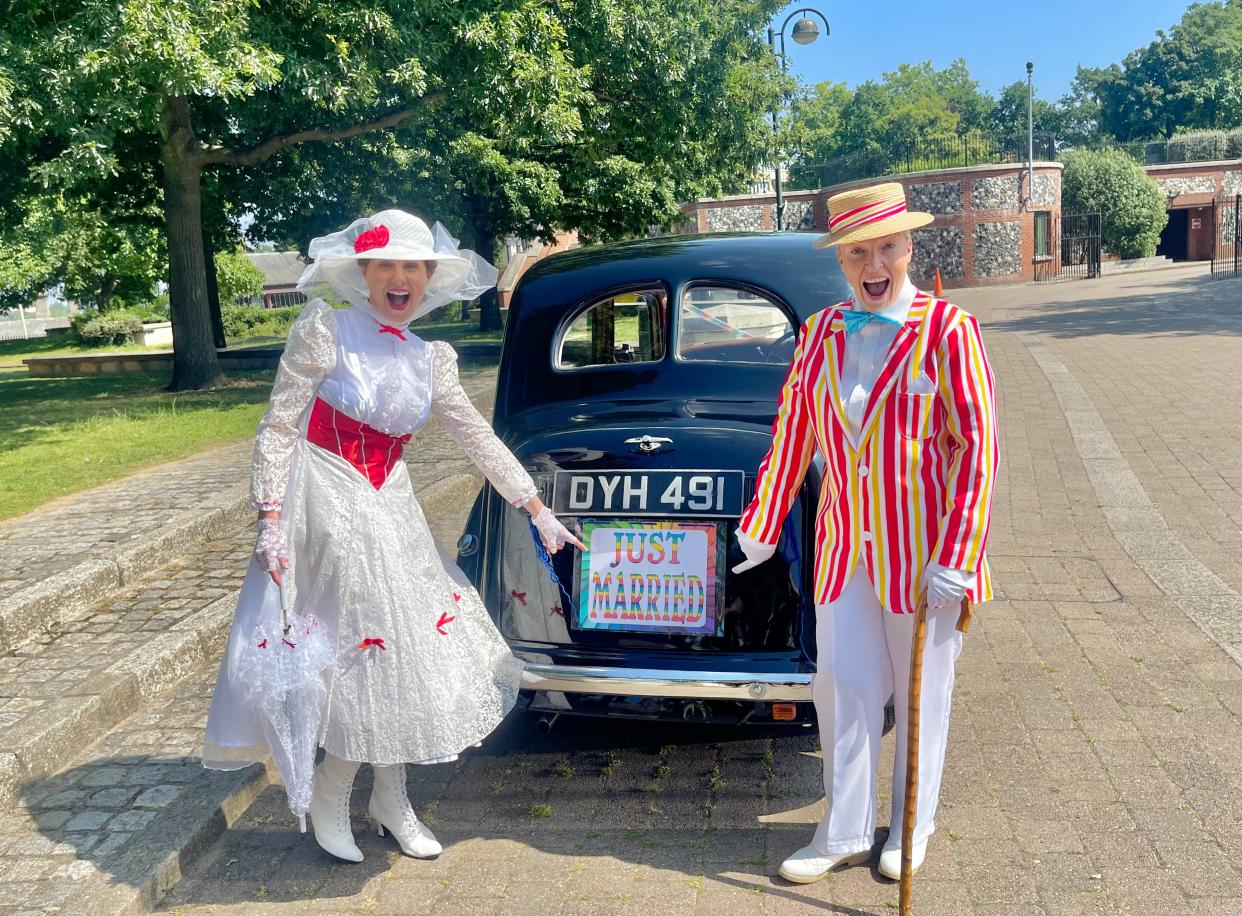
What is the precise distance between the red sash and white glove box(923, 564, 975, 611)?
1.68 meters

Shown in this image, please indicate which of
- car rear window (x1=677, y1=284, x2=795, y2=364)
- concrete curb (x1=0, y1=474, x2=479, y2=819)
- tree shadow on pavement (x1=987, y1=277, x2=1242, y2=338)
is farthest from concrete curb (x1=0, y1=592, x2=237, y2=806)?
tree shadow on pavement (x1=987, y1=277, x2=1242, y2=338)

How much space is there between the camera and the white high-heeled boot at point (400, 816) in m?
3.70

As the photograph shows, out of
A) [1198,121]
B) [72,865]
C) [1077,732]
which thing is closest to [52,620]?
[72,865]

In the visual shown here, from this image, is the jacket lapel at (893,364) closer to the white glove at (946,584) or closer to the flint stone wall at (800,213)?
the white glove at (946,584)

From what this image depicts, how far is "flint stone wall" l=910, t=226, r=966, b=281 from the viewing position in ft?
143

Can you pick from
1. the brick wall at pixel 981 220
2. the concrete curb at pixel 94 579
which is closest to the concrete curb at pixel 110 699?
the concrete curb at pixel 94 579

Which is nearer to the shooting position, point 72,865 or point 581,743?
point 72,865

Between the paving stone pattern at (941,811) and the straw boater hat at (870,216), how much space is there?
1.91 meters

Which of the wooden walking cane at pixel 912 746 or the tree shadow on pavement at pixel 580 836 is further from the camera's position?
the tree shadow on pavement at pixel 580 836

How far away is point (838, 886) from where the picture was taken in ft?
11.2

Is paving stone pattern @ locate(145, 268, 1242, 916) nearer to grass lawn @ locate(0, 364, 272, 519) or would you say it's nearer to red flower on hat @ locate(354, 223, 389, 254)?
red flower on hat @ locate(354, 223, 389, 254)

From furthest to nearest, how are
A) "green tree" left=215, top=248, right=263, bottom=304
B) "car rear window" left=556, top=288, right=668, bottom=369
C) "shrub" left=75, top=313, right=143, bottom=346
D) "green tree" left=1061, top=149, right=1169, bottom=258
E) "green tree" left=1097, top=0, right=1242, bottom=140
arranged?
"green tree" left=1097, top=0, right=1242, bottom=140 → "green tree" left=215, top=248, right=263, bottom=304 → "green tree" left=1061, top=149, right=1169, bottom=258 → "shrub" left=75, top=313, right=143, bottom=346 → "car rear window" left=556, top=288, right=668, bottom=369

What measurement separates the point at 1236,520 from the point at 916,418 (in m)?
5.44

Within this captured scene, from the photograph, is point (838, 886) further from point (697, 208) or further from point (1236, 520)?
point (697, 208)
